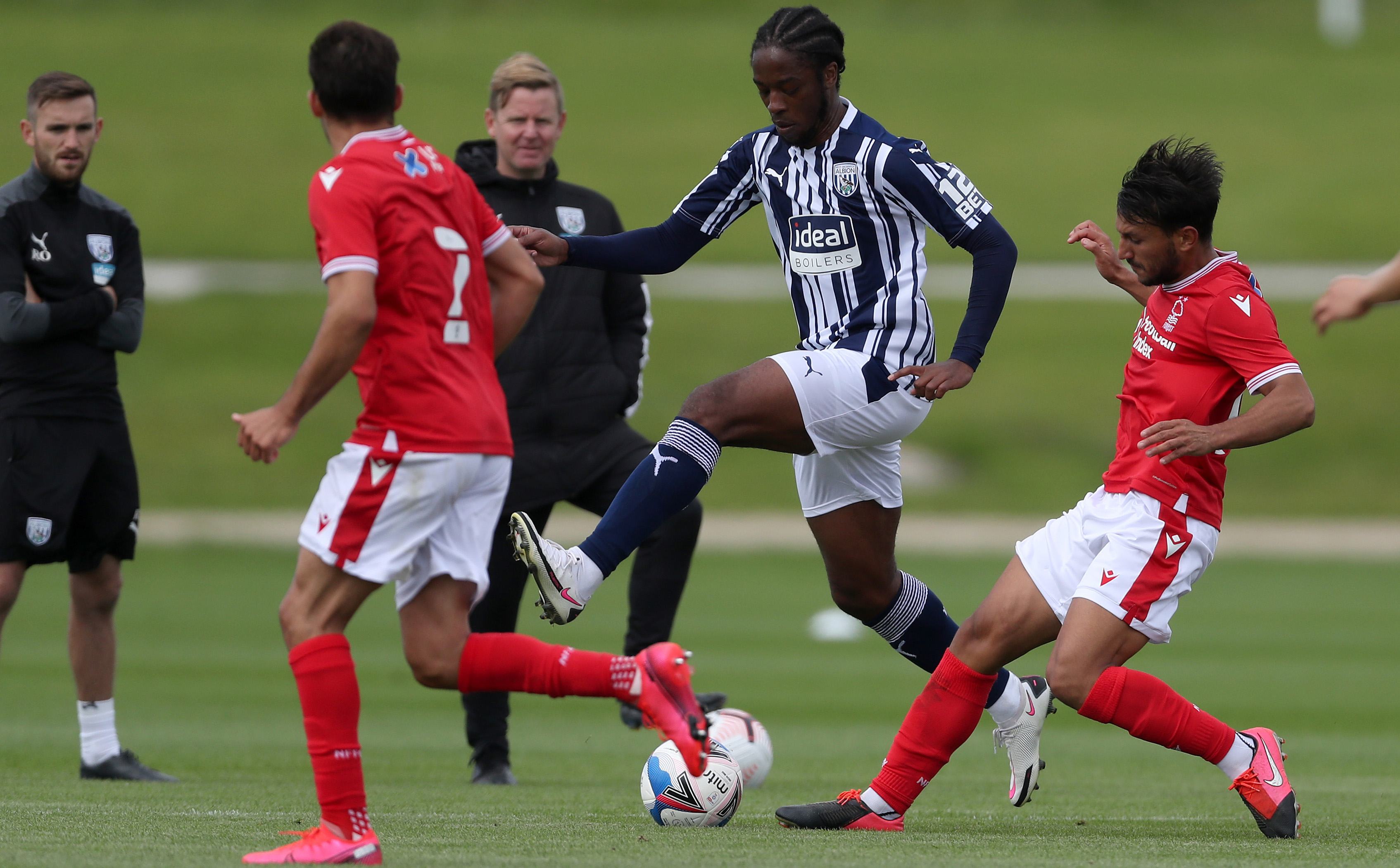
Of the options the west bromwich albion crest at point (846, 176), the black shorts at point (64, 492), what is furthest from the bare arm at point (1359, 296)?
the black shorts at point (64, 492)

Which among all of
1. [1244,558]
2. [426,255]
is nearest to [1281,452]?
[1244,558]

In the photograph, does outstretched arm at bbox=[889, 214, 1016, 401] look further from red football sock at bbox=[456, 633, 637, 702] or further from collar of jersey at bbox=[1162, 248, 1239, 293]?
red football sock at bbox=[456, 633, 637, 702]

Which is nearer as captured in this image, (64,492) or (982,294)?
(982,294)

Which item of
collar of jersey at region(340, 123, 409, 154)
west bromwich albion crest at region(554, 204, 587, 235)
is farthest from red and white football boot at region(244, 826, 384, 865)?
west bromwich albion crest at region(554, 204, 587, 235)

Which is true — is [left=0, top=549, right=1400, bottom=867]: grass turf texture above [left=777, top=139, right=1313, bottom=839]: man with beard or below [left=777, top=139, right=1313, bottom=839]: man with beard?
below

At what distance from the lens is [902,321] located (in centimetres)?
599

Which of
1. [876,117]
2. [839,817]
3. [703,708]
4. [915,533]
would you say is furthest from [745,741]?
[876,117]

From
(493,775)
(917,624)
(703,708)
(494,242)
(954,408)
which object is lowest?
(954,408)

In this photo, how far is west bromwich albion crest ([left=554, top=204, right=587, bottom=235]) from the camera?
7816mm

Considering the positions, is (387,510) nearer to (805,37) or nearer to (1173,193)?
(805,37)

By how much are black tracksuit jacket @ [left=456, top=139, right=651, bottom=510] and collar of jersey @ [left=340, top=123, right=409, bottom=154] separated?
9.40 ft

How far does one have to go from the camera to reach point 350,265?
4.57 m

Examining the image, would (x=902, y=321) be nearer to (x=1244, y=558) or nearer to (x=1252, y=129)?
(x=1244, y=558)

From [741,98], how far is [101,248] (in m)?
47.0
